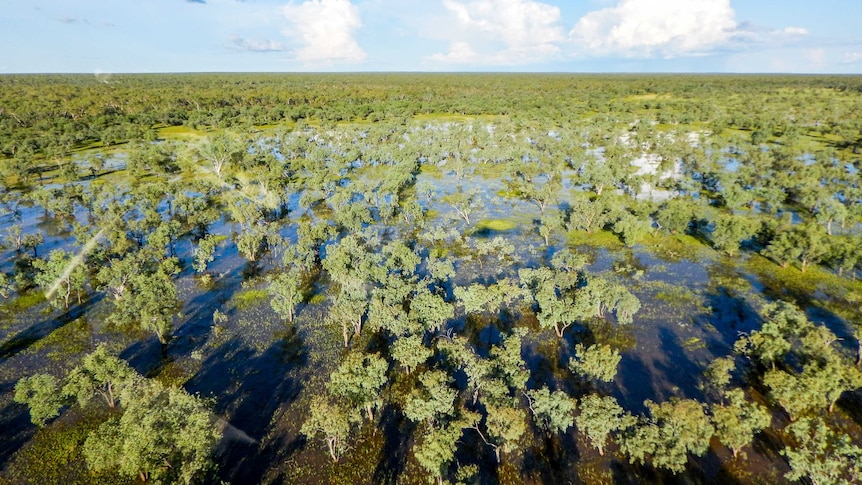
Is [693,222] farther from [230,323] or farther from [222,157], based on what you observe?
[222,157]

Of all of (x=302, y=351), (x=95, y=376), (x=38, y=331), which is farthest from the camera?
(x=38, y=331)

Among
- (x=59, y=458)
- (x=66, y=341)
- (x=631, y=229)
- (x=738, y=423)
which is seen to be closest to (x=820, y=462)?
(x=738, y=423)

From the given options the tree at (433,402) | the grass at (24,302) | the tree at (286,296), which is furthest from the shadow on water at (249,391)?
the grass at (24,302)

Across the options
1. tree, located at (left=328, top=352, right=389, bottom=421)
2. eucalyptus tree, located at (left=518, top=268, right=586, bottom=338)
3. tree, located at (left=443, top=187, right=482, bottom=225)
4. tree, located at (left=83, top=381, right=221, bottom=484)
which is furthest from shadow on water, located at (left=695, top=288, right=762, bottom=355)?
tree, located at (left=83, top=381, right=221, bottom=484)

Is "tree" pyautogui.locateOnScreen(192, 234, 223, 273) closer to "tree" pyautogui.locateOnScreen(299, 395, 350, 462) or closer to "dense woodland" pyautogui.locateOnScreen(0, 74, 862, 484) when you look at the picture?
"dense woodland" pyautogui.locateOnScreen(0, 74, 862, 484)

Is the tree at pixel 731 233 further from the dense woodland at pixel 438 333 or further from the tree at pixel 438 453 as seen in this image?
the tree at pixel 438 453

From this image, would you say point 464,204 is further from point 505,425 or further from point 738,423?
point 738,423
